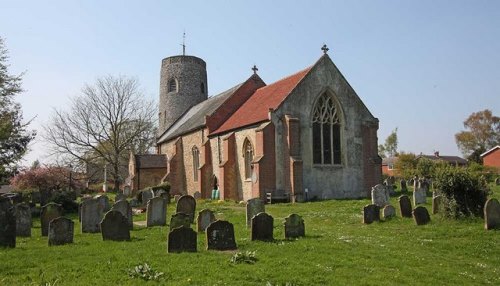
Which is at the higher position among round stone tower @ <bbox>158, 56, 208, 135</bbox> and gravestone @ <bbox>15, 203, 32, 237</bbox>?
round stone tower @ <bbox>158, 56, 208, 135</bbox>

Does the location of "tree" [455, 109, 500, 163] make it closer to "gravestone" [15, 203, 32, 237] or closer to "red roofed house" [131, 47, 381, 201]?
"red roofed house" [131, 47, 381, 201]

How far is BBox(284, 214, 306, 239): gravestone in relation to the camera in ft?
40.2

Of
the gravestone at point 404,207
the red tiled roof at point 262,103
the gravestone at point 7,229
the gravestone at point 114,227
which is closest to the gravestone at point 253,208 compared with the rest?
the gravestone at point 114,227

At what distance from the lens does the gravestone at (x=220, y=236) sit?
1052 cm

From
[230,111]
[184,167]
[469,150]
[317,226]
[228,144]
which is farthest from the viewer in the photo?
[469,150]

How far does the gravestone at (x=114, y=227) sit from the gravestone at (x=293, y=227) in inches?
175

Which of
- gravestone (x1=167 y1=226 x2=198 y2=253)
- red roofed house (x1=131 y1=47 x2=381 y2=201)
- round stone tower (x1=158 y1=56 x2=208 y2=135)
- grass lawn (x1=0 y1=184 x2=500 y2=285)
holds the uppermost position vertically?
round stone tower (x1=158 y1=56 x2=208 y2=135)

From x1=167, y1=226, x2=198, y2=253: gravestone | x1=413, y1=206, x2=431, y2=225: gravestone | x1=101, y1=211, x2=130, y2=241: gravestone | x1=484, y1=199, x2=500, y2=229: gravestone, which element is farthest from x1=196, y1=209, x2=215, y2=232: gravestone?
x1=484, y1=199, x2=500, y2=229: gravestone

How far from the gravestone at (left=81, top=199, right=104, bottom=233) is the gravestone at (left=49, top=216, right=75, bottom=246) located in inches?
110

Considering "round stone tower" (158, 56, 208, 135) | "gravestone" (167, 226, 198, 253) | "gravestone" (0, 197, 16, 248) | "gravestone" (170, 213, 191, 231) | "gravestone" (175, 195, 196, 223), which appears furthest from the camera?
"round stone tower" (158, 56, 208, 135)

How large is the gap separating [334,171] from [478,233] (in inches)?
550

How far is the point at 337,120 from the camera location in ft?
89.5

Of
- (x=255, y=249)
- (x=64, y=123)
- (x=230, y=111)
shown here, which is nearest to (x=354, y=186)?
(x=230, y=111)

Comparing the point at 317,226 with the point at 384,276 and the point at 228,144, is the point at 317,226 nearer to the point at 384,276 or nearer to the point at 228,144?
the point at 384,276
